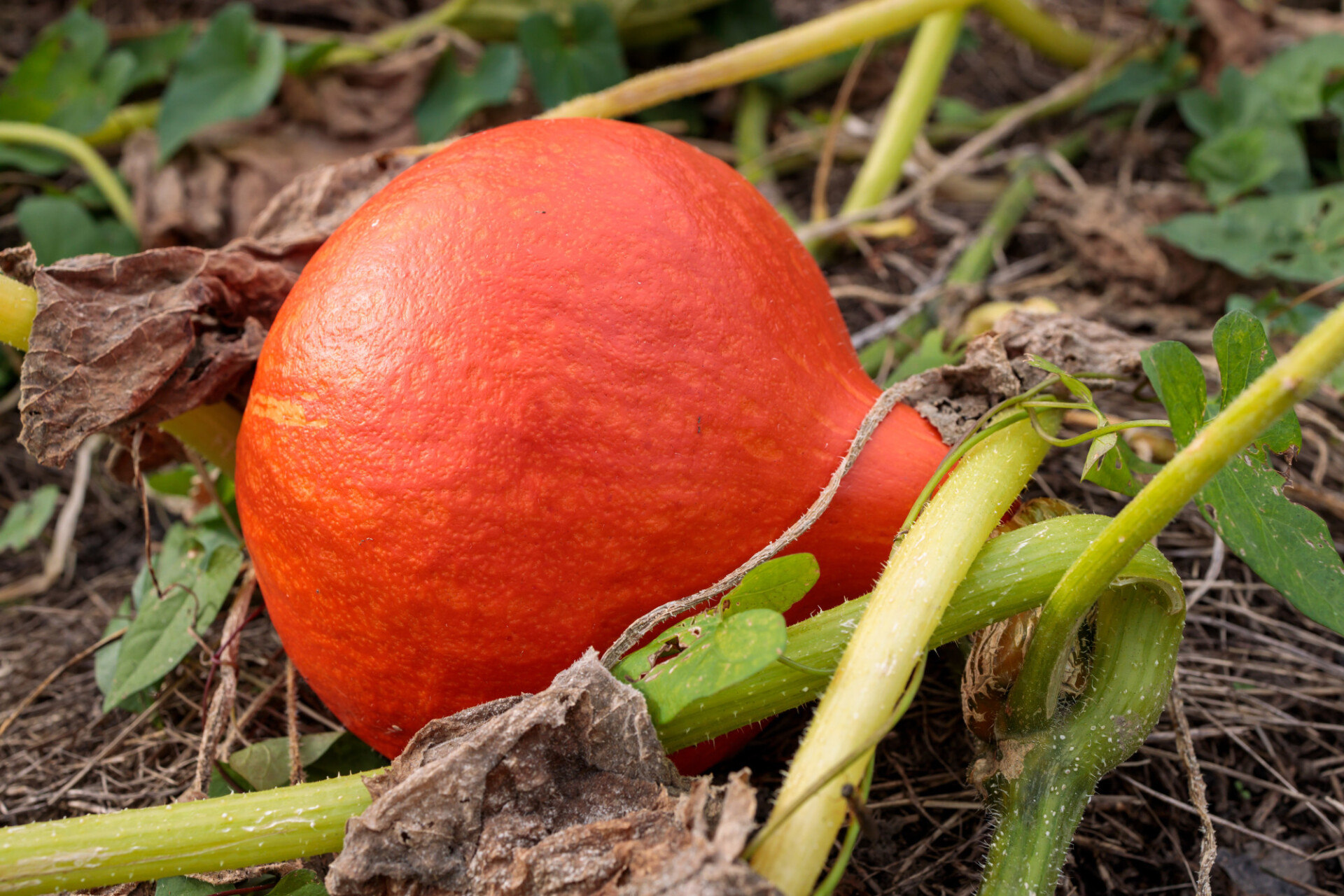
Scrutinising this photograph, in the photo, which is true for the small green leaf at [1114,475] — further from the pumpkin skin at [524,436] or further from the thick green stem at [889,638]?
the pumpkin skin at [524,436]

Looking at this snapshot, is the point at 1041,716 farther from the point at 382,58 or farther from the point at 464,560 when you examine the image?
the point at 382,58

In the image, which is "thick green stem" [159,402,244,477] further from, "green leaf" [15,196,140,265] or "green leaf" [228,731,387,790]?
"green leaf" [15,196,140,265]

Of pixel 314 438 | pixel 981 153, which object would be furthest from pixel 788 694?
pixel 981 153

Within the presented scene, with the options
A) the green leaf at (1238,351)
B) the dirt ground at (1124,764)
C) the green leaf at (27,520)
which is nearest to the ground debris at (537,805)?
the dirt ground at (1124,764)

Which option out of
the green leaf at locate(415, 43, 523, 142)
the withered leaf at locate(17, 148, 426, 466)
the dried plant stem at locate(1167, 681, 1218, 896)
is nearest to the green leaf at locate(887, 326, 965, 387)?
the dried plant stem at locate(1167, 681, 1218, 896)

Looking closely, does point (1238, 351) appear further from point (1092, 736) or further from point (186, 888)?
point (186, 888)

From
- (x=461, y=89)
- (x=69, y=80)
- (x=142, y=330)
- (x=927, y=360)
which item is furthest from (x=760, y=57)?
(x=69, y=80)
